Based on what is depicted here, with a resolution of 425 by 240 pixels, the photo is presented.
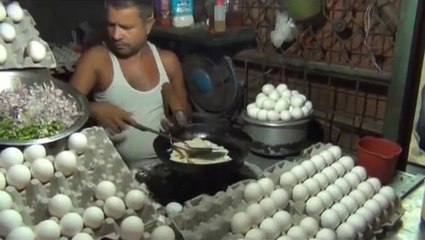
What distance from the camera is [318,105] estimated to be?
5.48 feet

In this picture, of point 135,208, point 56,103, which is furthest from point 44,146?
point 135,208

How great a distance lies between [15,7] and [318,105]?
108 cm

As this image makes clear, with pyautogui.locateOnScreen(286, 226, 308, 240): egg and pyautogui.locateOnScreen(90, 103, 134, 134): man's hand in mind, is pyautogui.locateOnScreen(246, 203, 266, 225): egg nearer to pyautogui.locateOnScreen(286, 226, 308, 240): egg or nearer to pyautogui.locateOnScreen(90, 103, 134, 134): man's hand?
pyautogui.locateOnScreen(286, 226, 308, 240): egg

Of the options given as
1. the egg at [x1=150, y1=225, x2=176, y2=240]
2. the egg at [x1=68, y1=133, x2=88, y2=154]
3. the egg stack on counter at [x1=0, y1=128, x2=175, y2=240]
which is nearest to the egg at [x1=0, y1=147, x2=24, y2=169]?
the egg stack on counter at [x1=0, y1=128, x2=175, y2=240]

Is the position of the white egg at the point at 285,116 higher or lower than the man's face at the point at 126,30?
lower

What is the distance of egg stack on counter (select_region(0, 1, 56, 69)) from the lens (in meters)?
1.08

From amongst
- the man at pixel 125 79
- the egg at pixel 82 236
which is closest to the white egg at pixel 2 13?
the man at pixel 125 79

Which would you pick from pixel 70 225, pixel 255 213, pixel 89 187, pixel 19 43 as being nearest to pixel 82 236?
pixel 70 225

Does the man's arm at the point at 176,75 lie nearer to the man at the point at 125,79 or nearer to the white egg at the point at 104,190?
the man at the point at 125,79

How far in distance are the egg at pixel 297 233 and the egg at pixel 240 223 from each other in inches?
3.5

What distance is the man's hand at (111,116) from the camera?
127 centimetres

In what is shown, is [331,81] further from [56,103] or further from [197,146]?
[56,103]

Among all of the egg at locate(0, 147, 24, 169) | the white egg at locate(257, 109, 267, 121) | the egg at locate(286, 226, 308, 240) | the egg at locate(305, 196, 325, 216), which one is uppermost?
the egg at locate(0, 147, 24, 169)

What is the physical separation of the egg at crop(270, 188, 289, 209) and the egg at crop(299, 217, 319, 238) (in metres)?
0.06
